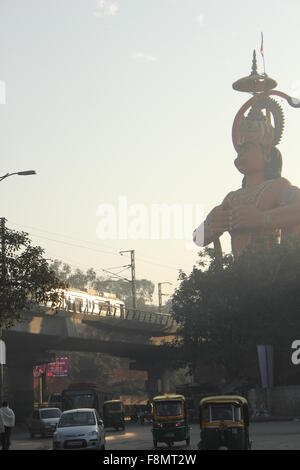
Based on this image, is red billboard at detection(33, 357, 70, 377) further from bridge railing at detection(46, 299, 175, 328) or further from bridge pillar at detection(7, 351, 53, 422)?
bridge pillar at detection(7, 351, 53, 422)

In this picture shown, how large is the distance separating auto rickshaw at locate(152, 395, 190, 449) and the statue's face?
33.1 meters

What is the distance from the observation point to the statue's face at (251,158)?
229ft

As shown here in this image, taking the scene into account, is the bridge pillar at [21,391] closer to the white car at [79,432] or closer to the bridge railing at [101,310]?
the bridge railing at [101,310]

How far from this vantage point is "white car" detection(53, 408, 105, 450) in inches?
1281

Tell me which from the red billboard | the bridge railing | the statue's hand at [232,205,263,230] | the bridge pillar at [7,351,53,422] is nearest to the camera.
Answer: the statue's hand at [232,205,263,230]

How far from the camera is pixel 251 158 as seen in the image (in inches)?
2749

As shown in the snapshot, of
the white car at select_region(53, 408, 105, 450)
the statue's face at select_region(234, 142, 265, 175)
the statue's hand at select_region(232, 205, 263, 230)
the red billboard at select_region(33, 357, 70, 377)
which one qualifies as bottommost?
the white car at select_region(53, 408, 105, 450)

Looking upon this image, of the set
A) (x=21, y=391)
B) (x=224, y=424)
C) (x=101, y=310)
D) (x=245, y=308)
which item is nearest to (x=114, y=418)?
(x=245, y=308)

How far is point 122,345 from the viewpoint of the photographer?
93750 mm

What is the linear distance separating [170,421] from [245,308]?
3331 centimetres

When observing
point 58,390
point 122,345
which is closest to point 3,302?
point 122,345

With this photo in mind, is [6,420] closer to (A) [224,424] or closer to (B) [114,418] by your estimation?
(A) [224,424]

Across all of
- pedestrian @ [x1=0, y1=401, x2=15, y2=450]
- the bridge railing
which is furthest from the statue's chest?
pedestrian @ [x1=0, y1=401, x2=15, y2=450]

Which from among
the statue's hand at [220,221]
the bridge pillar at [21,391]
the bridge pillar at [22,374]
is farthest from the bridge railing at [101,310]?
the statue's hand at [220,221]
